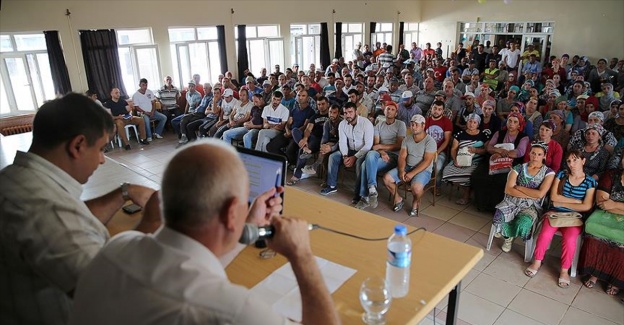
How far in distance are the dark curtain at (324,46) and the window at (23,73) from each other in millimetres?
7996

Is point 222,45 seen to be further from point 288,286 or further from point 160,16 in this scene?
point 288,286

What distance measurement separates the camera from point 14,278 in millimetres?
1341

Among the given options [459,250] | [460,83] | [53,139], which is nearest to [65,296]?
[53,139]

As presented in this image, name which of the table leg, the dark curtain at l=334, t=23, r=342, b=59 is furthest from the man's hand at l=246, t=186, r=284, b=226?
the dark curtain at l=334, t=23, r=342, b=59

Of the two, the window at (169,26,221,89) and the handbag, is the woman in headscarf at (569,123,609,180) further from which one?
the window at (169,26,221,89)

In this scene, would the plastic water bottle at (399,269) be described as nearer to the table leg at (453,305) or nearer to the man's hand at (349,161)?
the table leg at (453,305)

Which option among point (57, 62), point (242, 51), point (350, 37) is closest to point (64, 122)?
point (57, 62)

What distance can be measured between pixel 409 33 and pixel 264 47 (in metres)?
7.85

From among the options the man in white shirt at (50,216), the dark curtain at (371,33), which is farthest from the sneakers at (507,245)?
the dark curtain at (371,33)

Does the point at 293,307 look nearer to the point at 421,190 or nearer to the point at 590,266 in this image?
the point at 590,266

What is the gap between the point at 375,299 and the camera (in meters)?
1.50

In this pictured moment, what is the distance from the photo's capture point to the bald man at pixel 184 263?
872 millimetres

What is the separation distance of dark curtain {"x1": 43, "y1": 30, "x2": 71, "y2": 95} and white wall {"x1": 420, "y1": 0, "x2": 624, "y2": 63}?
1372 centimetres

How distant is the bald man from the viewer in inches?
34.3
